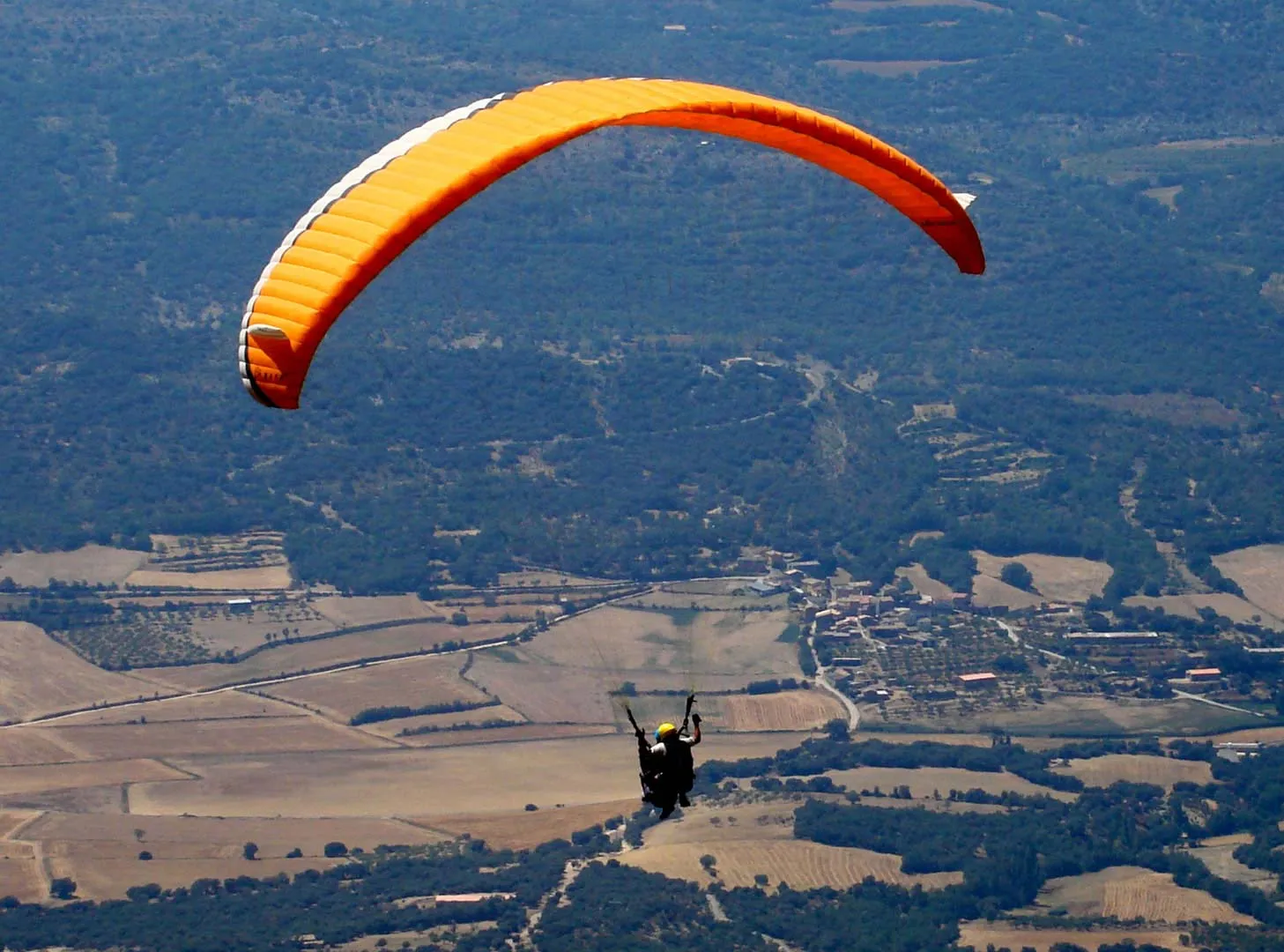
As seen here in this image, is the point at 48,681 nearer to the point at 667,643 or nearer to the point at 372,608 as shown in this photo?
the point at 372,608

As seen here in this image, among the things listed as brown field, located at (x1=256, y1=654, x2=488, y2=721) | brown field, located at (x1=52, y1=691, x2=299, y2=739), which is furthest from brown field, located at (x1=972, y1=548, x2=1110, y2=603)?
brown field, located at (x1=52, y1=691, x2=299, y2=739)

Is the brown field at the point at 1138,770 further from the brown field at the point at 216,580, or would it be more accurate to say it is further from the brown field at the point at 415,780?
the brown field at the point at 216,580

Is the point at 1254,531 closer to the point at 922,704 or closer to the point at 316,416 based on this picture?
the point at 922,704

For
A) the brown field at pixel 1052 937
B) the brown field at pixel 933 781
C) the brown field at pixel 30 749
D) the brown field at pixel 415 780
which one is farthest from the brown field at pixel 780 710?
the brown field at pixel 1052 937

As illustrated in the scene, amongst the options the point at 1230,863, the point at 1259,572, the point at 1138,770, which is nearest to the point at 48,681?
the point at 1138,770

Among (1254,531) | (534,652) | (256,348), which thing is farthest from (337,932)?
(1254,531)
